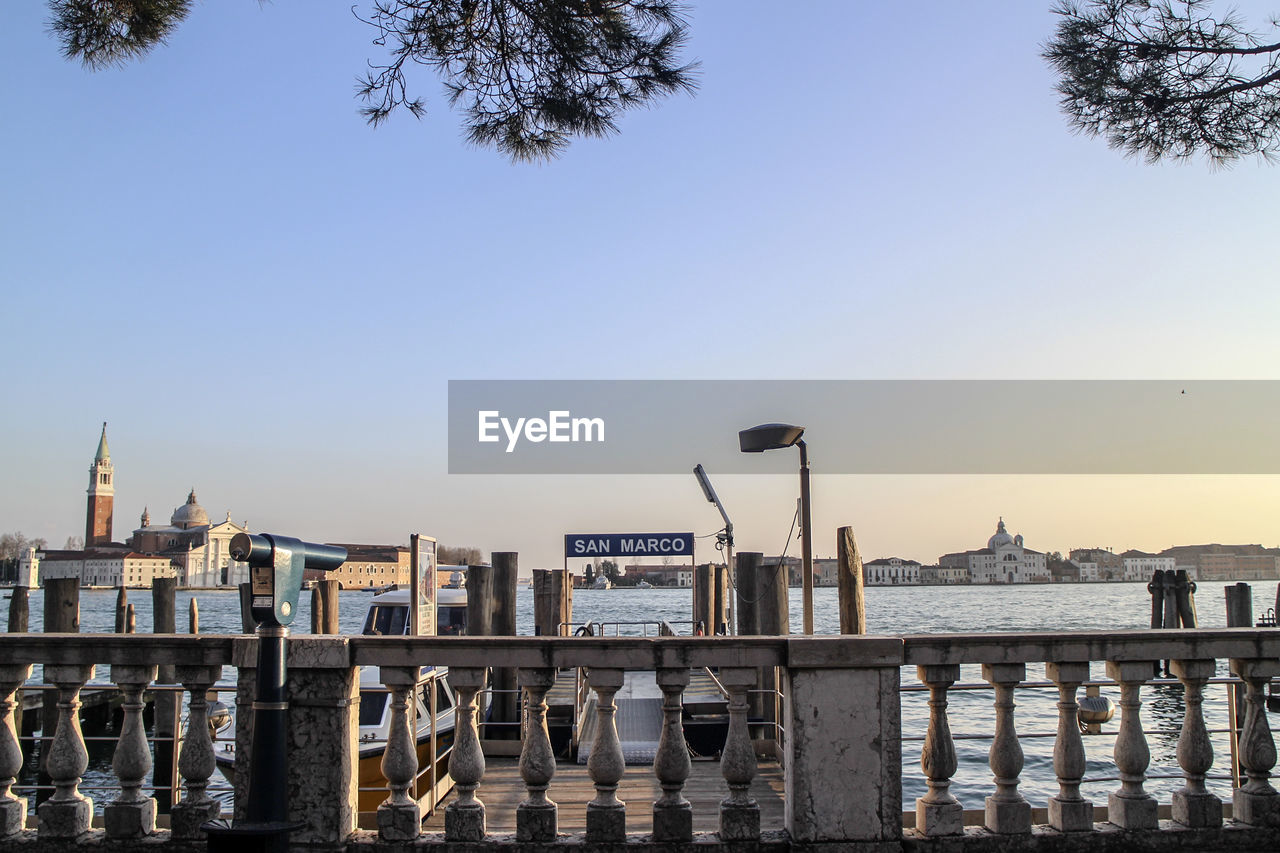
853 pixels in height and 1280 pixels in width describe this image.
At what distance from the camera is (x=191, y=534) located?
156500mm

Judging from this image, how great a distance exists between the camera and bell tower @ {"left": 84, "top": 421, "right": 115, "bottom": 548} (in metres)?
157

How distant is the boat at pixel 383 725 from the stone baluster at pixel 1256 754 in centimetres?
486

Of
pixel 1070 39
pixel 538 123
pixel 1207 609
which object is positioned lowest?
pixel 1207 609

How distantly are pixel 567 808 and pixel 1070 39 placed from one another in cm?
632

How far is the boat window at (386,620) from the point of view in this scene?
15.0 metres

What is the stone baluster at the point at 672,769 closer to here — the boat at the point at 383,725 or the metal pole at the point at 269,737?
the metal pole at the point at 269,737

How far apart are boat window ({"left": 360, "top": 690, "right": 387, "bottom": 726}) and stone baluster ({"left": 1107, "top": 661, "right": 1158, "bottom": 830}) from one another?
804cm

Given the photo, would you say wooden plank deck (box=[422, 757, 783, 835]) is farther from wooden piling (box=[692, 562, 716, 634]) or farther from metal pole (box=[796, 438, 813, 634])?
wooden piling (box=[692, 562, 716, 634])

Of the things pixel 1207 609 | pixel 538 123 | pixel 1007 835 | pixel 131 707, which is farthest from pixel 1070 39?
pixel 1207 609

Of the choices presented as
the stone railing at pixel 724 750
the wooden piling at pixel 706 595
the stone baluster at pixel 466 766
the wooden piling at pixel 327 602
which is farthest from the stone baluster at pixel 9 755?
the wooden piling at pixel 706 595

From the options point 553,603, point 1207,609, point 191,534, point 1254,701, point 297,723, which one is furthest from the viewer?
point 191,534

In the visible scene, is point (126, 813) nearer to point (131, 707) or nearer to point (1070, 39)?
point (131, 707)

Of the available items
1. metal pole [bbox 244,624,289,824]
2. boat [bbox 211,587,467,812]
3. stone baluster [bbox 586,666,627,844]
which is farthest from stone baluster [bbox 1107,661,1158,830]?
boat [bbox 211,587,467,812]

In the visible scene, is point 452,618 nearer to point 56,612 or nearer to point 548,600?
point 548,600
